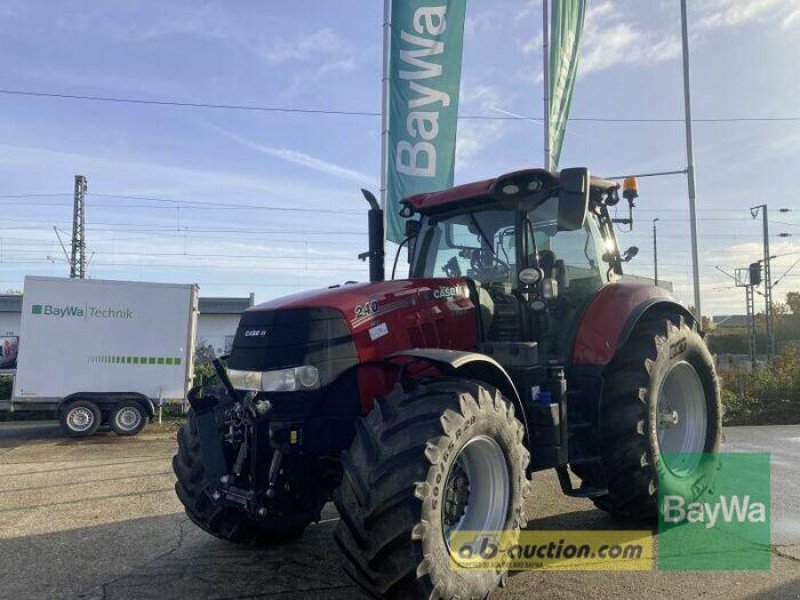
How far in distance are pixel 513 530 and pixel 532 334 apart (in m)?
1.59

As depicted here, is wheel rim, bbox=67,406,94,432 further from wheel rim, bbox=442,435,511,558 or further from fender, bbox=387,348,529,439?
wheel rim, bbox=442,435,511,558

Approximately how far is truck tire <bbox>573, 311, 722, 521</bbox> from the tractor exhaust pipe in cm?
207

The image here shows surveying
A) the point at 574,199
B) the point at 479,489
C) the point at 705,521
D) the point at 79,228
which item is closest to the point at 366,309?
the point at 479,489

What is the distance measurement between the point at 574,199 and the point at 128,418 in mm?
11114

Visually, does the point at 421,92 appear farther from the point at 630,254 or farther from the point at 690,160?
the point at 690,160

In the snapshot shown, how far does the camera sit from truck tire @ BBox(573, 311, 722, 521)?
4.58 m

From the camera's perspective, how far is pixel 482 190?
4.97 meters

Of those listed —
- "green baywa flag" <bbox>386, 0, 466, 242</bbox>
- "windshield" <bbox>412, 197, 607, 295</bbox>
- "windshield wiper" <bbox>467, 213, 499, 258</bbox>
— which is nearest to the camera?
"windshield" <bbox>412, 197, 607, 295</bbox>

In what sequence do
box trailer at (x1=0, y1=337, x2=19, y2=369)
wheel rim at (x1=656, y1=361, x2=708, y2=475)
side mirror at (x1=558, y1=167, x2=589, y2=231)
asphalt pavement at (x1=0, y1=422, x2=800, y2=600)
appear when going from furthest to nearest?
box trailer at (x1=0, y1=337, x2=19, y2=369) → wheel rim at (x1=656, y1=361, x2=708, y2=475) → side mirror at (x1=558, y1=167, x2=589, y2=231) → asphalt pavement at (x1=0, y1=422, x2=800, y2=600)

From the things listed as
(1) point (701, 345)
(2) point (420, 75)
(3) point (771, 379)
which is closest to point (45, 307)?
(2) point (420, 75)

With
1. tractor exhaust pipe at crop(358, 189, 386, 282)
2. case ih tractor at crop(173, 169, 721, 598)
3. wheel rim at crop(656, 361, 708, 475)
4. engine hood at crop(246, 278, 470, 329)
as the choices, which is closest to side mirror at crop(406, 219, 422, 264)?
case ih tractor at crop(173, 169, 721, 598)

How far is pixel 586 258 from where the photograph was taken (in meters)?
5.35

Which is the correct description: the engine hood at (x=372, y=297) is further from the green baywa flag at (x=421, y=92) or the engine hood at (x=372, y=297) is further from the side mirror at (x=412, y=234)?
the green baywa flag at (x=421, y=92)

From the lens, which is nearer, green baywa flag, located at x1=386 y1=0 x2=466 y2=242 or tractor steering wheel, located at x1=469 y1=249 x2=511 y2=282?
tractor steering wheel, located at x1=469 y1=249 x2=511 y2=282
